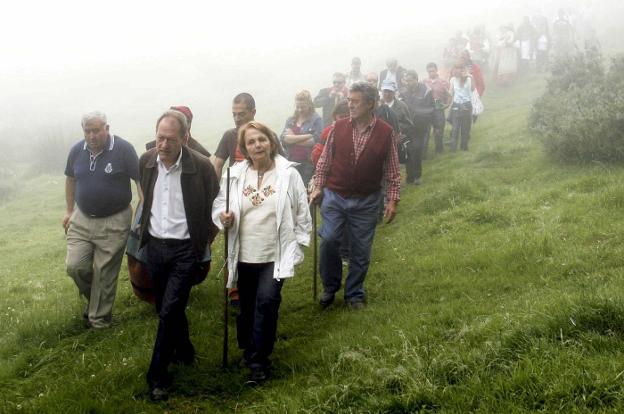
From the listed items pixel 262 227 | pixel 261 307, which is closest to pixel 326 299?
A: pixel 261 307

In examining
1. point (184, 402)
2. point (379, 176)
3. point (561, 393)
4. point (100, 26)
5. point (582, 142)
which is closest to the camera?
point (561, 393)

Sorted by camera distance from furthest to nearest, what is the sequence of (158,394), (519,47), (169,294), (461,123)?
(519,47) → (461,123) → (169,294) → (158,394)

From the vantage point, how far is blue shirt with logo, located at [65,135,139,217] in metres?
6.44

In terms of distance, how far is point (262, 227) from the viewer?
5250mm

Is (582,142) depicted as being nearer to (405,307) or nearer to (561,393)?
(405,307)

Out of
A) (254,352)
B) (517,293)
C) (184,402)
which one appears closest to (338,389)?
(254,352)

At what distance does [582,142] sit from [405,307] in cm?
669

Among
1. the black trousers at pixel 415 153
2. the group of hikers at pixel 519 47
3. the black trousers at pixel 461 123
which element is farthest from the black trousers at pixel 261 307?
the group of hikers at pixel 519 47

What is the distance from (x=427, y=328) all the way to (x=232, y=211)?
7.23ft

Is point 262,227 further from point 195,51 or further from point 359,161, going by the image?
point 195,51

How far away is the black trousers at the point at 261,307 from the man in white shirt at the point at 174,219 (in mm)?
467

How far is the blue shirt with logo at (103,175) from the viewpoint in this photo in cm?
644

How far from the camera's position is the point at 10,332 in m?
6.61

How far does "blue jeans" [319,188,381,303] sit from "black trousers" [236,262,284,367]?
154cm
